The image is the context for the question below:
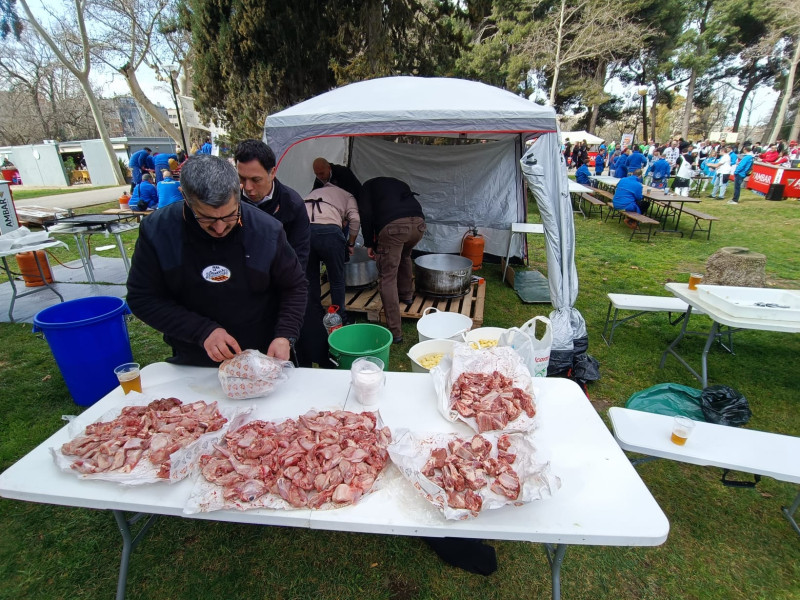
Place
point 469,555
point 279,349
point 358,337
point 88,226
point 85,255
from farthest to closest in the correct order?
point 85,255, point 88,226, point 358,337, point 469,555, point 279,349

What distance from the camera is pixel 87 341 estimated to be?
9.47ft

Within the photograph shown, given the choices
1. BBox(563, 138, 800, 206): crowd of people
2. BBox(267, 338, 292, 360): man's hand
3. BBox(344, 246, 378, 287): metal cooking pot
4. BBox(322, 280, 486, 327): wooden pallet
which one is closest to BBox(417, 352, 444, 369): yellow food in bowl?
BBox(267, 338, 292, 360): man's hand

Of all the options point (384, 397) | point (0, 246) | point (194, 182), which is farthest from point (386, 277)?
point (0, 246)

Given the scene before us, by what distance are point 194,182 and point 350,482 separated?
130 cm

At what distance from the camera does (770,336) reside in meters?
4.39

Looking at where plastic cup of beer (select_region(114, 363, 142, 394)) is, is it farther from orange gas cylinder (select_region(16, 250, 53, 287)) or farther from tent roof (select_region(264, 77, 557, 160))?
orange gas cylinder (select_region(16, 250, 53, 287))

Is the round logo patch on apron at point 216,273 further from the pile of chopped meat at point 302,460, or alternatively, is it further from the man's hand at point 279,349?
the pile of chopped meat at point 302,460

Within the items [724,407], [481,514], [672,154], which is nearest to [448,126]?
[724,407]

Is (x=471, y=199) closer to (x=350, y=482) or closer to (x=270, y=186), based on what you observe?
(x=270, y=186)

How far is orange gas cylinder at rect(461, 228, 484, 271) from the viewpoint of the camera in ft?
20.2

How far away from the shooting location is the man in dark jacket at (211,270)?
5.67 feet

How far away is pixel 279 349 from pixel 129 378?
0.70 metres

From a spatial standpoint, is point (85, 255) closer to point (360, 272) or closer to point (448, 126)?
point (360, 272)

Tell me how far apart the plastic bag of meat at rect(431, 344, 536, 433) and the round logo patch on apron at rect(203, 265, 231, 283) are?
1115 millimetres
